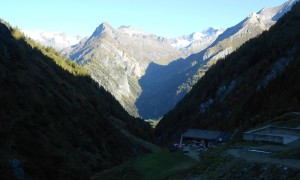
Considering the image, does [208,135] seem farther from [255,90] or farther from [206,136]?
[255,90]

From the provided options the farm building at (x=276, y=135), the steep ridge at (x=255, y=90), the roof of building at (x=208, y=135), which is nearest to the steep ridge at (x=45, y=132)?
the farm building at (x=276, y=135)

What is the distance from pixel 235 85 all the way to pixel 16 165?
14193 cm

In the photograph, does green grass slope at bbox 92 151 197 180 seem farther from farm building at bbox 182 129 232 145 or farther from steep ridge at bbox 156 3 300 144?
farm building at bbox 182 129 232 145

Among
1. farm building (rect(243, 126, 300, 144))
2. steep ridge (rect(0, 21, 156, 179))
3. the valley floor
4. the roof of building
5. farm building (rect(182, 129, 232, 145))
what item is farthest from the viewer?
the roof of building

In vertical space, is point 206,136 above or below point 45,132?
above

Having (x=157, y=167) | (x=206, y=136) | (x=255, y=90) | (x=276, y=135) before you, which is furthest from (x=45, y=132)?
(x=255, y=90)

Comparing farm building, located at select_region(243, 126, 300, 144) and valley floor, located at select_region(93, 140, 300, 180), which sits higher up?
farm building, located at select_region(243, 126, 300, 144)

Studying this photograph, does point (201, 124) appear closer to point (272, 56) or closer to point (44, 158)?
point (272, 56)

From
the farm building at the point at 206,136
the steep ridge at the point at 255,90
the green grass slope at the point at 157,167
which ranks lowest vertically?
the green grass slope at the point at 157,167

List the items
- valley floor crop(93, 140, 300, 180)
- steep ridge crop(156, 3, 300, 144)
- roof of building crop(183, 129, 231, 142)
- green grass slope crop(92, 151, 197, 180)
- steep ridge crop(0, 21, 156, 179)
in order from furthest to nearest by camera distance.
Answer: steep ridge crop(156, 3, 300, 144) < roof of building crop(183, 129, 231, 142) < steep ridge crop(0, 21, 156, 179) < green grass slope crop(92, 151, 197, 180) < valley floor crop(93, 140, 300, 180)

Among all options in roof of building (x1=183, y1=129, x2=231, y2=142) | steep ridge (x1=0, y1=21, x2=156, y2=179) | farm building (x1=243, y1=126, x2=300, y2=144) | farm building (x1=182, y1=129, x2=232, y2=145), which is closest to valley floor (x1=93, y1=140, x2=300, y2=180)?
farm building (x1=243, y1=126, x2=300, y2=144)

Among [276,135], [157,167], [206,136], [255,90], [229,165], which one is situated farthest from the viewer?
[255,90]

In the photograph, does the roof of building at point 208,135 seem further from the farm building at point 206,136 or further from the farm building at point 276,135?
the farm building at point 276,135

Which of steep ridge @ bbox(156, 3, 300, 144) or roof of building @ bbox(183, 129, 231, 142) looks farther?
steep ridge @ bbox(156, 3, 300, 144)
